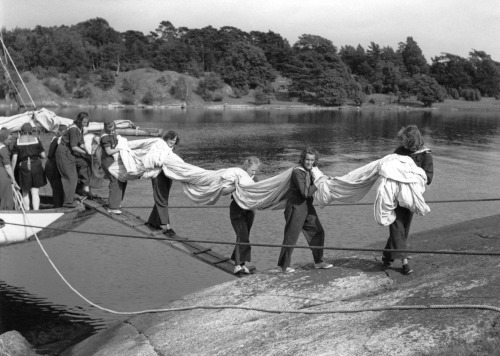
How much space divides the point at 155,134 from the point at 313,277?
24.3ft

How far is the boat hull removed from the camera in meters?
12.6

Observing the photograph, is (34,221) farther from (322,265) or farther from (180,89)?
(180,89)

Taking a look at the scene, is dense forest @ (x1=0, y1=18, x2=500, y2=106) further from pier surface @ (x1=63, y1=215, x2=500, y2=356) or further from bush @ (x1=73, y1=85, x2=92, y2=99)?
pier surface @ (x1=63, y1=215, x2=500, y2=356)

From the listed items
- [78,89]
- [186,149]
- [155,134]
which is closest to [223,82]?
[78,89]

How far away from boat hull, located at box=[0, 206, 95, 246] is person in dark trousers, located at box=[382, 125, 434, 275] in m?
7.06

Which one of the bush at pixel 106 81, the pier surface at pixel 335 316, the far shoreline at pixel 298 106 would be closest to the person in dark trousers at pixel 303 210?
the pier surface at pixel 335 316

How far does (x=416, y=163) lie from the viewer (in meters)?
8.62

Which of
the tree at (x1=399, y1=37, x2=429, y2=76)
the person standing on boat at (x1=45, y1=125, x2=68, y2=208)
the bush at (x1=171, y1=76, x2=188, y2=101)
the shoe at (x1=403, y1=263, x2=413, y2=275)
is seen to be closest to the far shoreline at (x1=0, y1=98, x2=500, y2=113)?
the bush at (x1=171, y1=76, x2=188, y2=101)

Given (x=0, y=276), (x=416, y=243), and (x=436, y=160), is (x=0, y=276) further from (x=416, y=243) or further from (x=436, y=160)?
(x=436, y=160)

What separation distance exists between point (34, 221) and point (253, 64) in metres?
141

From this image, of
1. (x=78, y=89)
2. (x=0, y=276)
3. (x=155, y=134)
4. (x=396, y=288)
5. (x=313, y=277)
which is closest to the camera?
(x=396, y=288)

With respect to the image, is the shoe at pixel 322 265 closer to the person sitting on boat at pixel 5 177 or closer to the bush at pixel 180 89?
the person sitting on boat at pixel 5 177

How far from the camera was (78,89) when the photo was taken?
450ft

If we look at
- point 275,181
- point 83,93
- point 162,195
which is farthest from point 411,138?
point 83,93
